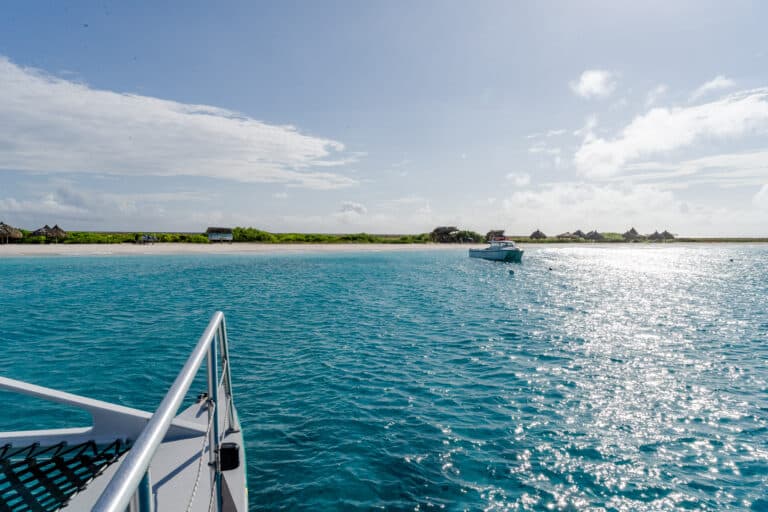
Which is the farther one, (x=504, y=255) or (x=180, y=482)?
(x=504, y=255)

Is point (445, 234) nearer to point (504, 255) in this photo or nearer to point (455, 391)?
point (504, 255)

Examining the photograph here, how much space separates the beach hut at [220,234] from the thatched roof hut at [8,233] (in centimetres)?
3214

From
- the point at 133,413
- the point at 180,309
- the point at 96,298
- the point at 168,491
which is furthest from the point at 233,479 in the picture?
the point at 96,298

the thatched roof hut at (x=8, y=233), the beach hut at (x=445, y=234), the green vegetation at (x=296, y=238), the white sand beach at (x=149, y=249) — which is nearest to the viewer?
the white sand beach at (x=149, y=249)

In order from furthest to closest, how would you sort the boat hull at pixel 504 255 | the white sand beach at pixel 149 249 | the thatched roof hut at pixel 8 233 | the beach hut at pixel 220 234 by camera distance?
the beach hut at pixel 220 234 → the thatched roof hut at pixel 8 233 → the white sand beach at pixel 149 249 → the boat hull at pixel 504 255

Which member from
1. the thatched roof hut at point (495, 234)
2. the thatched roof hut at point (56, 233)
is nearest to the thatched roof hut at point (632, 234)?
the thatched roof hut at point (495, 234)

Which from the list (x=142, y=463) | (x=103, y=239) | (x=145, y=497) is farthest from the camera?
(x=103, y=239)

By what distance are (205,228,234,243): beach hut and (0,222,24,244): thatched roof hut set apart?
105ft

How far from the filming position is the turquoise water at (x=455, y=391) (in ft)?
21.5

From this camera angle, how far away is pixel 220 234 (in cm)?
9275

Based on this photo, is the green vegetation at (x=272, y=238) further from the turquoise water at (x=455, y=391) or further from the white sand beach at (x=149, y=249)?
the turquoise water at (x=455, y=391)

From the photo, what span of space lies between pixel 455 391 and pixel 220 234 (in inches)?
3623

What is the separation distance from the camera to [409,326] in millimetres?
17641

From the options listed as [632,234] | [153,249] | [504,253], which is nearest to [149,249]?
[153,249]
